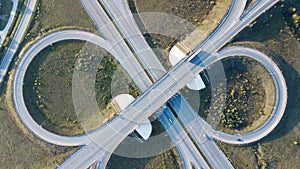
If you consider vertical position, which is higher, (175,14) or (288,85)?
(175,14)

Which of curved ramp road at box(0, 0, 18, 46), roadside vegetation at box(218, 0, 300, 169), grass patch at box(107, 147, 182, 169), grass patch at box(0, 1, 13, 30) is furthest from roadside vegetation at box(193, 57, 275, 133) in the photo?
grass patch at box(0, 1, 13, 30)

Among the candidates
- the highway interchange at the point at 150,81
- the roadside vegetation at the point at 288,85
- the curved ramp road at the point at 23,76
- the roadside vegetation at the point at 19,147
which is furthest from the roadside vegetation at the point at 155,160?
the roadside vegetation at the point at 288,85

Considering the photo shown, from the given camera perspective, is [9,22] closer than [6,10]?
Yes

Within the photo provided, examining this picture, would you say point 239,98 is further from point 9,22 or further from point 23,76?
point 9,22

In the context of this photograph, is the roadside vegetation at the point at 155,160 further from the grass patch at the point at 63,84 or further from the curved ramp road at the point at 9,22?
the curved ramp road at the point at 9,22

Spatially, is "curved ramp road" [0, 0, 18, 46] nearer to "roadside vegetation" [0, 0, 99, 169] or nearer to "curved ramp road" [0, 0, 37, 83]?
"roadside vegetation" [0, 0, 99, 169]

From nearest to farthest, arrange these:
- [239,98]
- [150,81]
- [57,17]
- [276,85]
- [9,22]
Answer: [276,85] < [150,81] < [239,98] < [57,17] < [9,22]

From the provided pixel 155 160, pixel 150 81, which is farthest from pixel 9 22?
pixel 155 160
